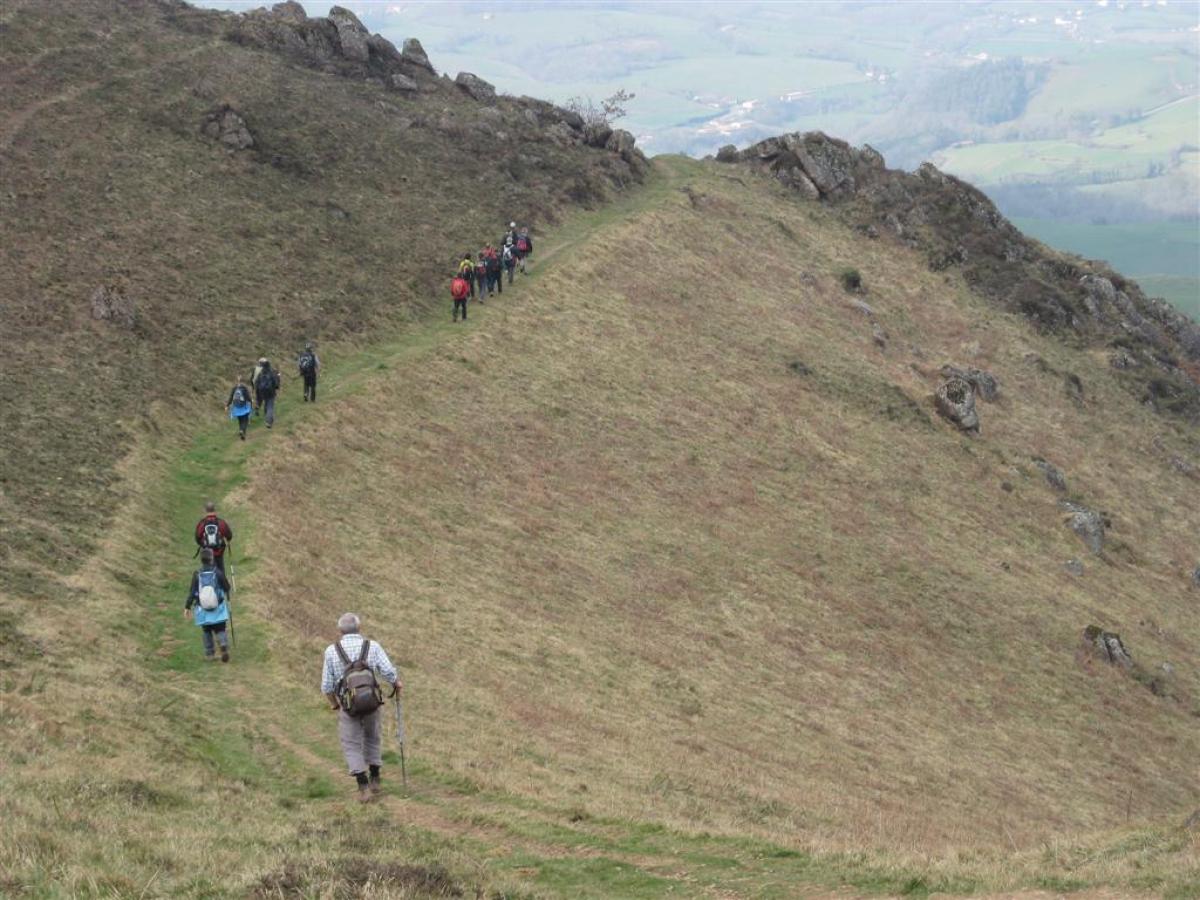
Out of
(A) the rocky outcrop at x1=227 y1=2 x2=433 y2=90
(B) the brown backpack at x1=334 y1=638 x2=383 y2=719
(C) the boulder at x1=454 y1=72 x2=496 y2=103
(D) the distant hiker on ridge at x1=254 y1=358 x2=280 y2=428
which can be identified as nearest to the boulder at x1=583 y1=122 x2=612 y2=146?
(C) the boulder at x1=454 y1=72 x2=496 y2=103

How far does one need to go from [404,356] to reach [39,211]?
14834 mm

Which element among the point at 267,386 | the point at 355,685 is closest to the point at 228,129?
the point at 267,386

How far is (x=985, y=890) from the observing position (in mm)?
15188

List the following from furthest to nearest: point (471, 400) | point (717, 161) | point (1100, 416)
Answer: point (717, 161)
point (1100, 416)
point (471, 400)

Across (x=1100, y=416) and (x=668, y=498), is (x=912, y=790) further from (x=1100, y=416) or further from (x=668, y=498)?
(x=1100, y=416)

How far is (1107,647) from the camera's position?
42.8m

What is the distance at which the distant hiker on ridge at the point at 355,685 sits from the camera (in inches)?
699

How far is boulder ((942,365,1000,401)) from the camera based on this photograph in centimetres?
6650

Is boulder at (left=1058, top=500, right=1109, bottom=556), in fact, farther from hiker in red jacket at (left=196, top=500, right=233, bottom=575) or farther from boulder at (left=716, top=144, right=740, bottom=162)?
boulder at (left=716, top=144, right=740, bottom=162)

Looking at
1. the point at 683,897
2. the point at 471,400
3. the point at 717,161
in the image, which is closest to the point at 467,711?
the point at 683,897

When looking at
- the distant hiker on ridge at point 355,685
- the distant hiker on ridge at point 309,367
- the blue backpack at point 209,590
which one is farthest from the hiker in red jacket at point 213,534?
the distant hiker on ridge at point 309,367

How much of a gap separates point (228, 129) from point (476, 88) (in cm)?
2563

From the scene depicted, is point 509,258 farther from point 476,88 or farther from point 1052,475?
point 476,88

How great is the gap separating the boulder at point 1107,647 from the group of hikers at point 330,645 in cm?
2705
